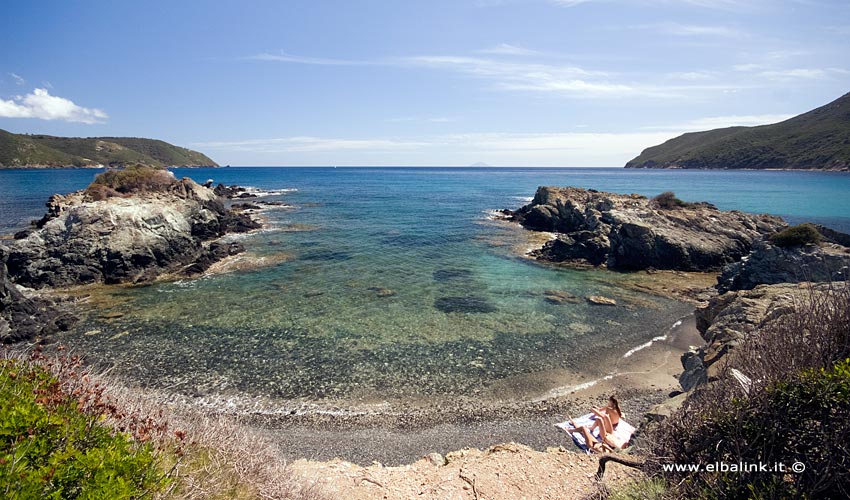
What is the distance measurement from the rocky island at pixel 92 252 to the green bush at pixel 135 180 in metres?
4.78

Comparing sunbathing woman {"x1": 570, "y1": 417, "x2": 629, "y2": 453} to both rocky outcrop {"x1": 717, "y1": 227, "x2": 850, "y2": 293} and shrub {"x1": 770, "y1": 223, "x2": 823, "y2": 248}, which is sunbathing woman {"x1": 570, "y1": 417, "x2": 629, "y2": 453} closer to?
rocky outcrop {"x1": 717, "y1": 227, "x2": 850, "y2": 293}

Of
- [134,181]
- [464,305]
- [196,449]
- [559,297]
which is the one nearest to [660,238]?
[559,297]

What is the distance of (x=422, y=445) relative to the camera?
463 inches

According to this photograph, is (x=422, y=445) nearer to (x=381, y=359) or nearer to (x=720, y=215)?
(x=381, y=359)

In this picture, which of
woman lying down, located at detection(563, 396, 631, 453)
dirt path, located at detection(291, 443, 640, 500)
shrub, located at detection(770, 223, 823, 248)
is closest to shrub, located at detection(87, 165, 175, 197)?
dirt path, located at detection(291, 443, 640, 500)

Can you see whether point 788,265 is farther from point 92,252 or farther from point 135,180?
point 135,180

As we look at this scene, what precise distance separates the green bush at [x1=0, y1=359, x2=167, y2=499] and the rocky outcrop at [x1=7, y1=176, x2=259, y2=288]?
83.4 feet

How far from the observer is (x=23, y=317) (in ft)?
60.6

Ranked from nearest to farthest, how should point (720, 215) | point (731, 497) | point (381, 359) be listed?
point (731, 497) < point (381, 359) < point (720, 215)

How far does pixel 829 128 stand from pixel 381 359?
209 m

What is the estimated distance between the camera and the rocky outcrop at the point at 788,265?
19094 millimetres

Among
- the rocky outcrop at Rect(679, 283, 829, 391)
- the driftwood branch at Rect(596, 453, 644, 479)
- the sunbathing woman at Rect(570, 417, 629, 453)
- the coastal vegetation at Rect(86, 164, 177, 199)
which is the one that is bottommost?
the sunbathing woman at Rect(570, 417, 629, 453)

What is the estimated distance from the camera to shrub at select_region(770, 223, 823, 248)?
69.9 ft

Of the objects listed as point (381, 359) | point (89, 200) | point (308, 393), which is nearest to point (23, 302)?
point (308, 393)
